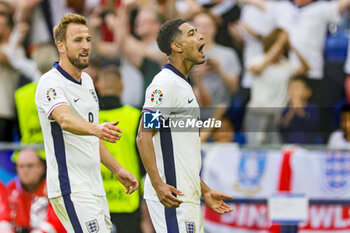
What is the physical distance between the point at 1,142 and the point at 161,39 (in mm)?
5331

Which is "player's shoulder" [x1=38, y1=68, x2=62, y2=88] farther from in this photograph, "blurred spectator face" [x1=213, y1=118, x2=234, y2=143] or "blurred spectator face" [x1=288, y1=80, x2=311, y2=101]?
"blurred spectator face" [x1=288, y1=80, x2=311, y2=101]

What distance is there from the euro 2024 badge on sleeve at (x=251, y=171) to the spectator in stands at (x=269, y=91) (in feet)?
2.85

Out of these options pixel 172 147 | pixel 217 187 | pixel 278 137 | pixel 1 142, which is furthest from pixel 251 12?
pixel 172 147

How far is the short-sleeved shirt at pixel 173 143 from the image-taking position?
6203 millimetres

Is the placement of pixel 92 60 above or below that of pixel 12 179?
above

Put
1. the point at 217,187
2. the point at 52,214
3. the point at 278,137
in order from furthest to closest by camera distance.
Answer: the point at 278,137, the point at 217,187, the point at 52,214

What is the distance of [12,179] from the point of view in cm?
996

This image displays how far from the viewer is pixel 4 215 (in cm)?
977

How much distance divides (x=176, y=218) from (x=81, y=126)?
3.84ft

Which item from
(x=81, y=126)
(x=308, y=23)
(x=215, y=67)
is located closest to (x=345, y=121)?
(x=308, y=23)

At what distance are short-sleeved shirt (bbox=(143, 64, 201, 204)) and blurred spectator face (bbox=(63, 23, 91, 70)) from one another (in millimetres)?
665

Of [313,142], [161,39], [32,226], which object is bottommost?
[32,226]

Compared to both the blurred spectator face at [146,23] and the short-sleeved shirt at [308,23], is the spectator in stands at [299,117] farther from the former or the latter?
the blurred spectator face at [146,23]

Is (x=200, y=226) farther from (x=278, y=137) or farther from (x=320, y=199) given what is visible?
(x=278, y=137)
